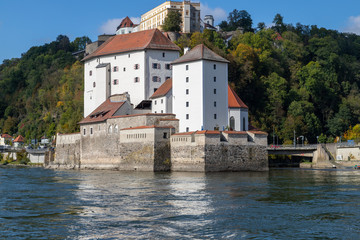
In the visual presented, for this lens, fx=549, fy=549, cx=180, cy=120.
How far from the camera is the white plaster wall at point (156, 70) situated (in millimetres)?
60906

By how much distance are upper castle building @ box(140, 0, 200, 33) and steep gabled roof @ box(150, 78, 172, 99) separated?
3250 cm

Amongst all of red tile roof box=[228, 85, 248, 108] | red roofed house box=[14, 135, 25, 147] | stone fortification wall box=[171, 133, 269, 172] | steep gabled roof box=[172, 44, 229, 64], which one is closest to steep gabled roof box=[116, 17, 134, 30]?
red roofed house box=[14, 135, 25, 147]

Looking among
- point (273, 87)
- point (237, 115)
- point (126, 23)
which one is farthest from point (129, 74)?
point (126, 23)

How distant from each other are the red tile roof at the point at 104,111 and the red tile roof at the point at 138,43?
20.9 ft

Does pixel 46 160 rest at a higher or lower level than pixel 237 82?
lower

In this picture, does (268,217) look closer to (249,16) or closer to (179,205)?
(179,205)

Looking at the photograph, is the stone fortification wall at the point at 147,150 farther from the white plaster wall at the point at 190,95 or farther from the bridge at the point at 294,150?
the bridge at the point at 294,150

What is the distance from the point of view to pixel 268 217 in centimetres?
2258

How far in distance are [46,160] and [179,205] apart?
157 ft

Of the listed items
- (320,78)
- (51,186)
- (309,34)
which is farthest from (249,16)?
(51,186)

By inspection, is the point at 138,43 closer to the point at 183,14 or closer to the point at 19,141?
the point at 183,14

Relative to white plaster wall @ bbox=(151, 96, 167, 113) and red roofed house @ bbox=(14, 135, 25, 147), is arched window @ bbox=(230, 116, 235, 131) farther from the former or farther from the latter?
red roofed house @ bbox=(14, 135, 25, 147)

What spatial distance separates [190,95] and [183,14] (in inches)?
1682

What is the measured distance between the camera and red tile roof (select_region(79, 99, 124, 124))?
2300 inches
